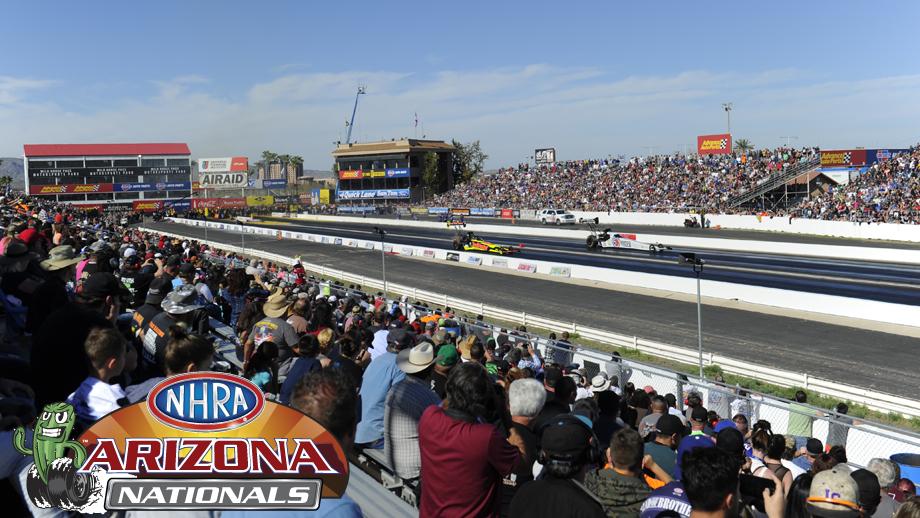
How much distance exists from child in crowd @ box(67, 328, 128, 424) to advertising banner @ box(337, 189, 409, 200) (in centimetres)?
11560

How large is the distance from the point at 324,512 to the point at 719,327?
2390cm

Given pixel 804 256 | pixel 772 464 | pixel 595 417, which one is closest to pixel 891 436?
pixel 772 464

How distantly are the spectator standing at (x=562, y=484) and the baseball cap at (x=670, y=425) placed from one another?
2.22 meters

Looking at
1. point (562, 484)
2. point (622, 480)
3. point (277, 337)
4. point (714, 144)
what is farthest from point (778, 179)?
point (562, 484)

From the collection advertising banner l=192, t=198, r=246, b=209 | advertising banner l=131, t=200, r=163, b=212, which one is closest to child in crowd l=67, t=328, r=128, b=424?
advertising banner l=192, t=198, r=246, b=209

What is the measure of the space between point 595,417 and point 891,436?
5856mm

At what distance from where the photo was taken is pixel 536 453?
4.87 metres

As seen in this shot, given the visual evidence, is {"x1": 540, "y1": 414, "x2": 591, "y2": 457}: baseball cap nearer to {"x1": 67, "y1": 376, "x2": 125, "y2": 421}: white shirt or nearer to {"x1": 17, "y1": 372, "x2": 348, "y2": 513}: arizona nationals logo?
{"x1": 17, "y1": 372, "x2": 348, "y2": 513}: arizona nationals logo

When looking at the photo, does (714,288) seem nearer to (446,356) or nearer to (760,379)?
(760,379)

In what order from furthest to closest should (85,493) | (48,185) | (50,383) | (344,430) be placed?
(48,185), (50,383), (344,430), (85,493)

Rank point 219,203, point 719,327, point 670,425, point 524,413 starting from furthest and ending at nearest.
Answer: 1. point 219,203
2. point 719,327
3. point 670,425
4. point 524,413

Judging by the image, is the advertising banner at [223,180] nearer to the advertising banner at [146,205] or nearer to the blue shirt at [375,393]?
the advertising banner at [146,205]

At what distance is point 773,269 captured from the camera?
35688mm

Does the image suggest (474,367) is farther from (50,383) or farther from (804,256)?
(804,256)
